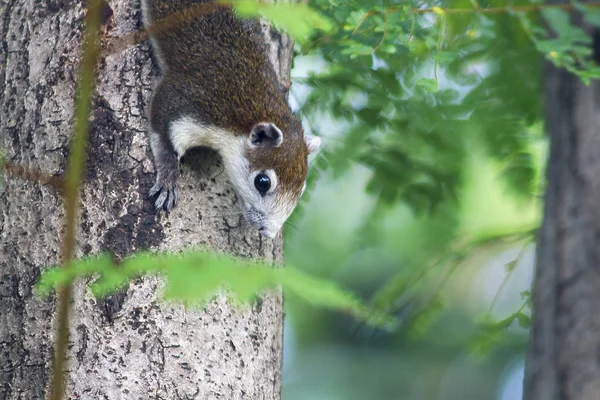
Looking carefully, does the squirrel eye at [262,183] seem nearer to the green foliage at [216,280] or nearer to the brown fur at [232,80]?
the brown fur at [232,80]

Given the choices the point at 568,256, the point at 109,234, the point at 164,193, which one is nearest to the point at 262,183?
the point at 164,193

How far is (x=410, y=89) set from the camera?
299cm

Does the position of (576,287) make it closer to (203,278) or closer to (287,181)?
(287,181)

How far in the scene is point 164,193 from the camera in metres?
2.04

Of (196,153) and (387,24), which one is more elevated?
(387,24)

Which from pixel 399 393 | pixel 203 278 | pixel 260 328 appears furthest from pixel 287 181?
pixel 399 393

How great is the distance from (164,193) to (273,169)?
61cm

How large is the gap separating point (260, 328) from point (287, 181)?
0.57 meters

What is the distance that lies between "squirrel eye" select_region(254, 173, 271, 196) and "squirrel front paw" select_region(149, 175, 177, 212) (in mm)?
437

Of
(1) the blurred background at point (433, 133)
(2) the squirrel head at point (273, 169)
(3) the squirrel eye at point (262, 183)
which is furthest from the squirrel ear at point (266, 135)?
(1) the blurred background at point (433, 133)

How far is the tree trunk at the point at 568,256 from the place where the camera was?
2.78 metres

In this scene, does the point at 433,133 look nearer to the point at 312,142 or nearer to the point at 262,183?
the point at 312,142

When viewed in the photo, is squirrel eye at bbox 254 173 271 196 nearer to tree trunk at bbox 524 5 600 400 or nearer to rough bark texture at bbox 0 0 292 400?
rough bark texture at bbox 0 0 292 400

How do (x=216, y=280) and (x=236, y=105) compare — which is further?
(x=236, y=105)
